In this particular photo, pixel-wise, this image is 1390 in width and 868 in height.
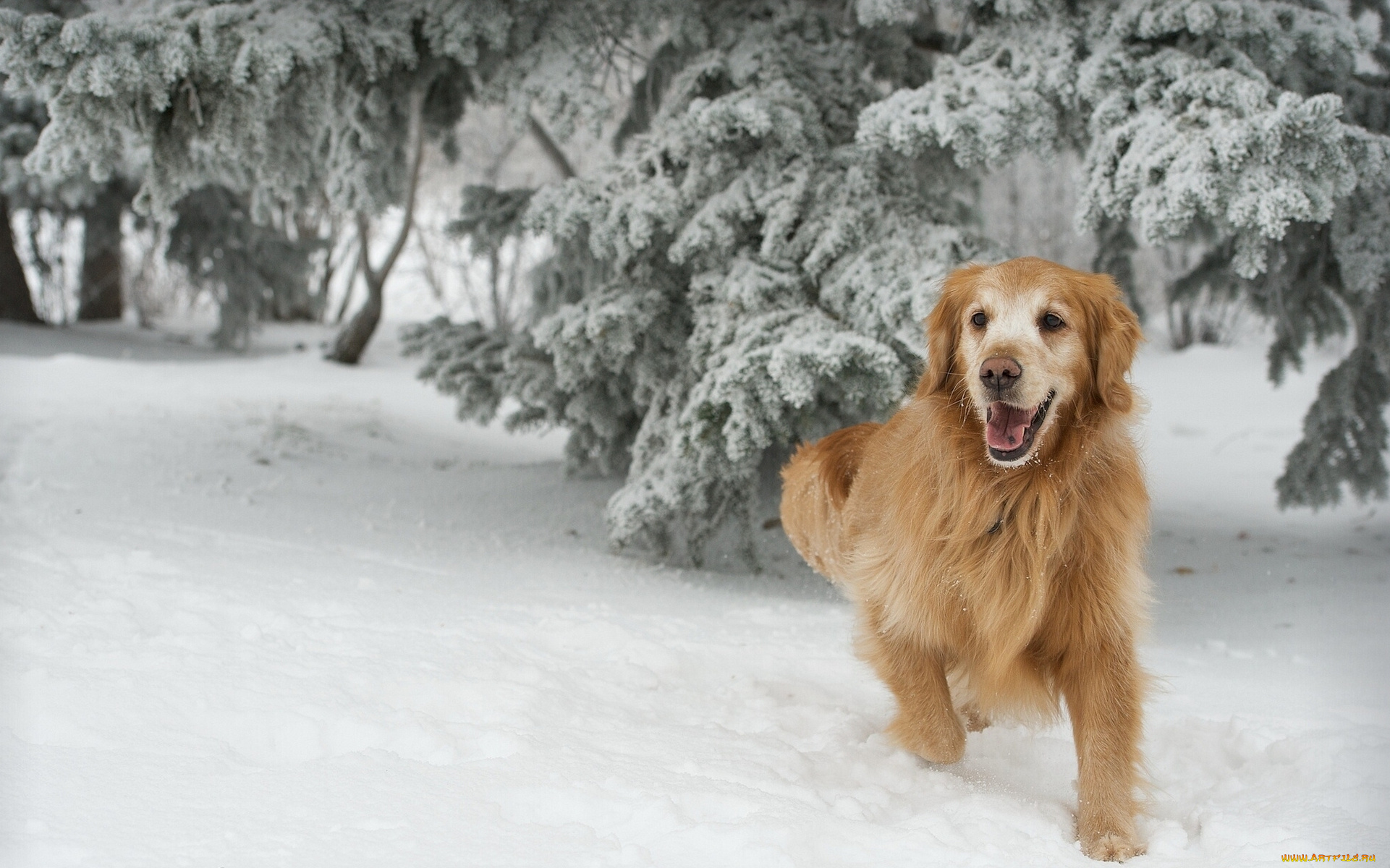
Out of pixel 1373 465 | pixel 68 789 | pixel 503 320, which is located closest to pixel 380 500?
pixel 68 789

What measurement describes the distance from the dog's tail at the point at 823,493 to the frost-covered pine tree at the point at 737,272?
429 mm

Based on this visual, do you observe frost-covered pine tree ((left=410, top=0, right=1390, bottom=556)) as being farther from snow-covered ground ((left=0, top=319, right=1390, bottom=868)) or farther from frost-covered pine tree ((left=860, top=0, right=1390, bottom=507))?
snow-covered ground ((left=0, top=319, right=1390, bottom=868))

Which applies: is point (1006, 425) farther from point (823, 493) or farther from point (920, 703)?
point (823, 493)

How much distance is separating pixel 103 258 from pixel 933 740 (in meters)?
14.4

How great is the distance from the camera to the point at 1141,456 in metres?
2.91

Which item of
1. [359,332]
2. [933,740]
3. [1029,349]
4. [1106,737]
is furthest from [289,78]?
[359,332]

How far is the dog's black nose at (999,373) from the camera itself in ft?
7.98

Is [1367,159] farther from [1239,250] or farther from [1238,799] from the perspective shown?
[1238,799]

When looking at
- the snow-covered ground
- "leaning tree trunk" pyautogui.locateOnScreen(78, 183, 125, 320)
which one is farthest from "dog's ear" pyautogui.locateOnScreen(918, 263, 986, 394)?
"leaning tree trunk" pyautogui.locateOnScreen(78, 183, 125, 320)

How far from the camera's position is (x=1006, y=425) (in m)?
2.55

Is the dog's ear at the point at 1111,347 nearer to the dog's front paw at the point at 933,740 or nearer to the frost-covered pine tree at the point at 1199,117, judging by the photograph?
the dog's front paw at the point at 933,740

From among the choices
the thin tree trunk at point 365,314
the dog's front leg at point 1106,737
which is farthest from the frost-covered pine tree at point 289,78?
the thin tree trunk at point 365,314

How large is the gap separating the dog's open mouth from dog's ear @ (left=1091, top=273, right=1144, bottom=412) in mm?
220

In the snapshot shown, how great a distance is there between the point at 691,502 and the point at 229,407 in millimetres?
5608
